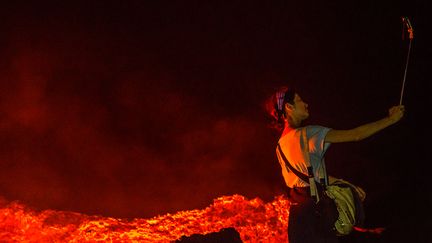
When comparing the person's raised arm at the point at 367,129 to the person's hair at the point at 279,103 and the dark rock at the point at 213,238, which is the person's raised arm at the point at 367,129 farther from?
the dark rock at the point at 213,238

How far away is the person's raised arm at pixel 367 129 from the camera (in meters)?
2.70

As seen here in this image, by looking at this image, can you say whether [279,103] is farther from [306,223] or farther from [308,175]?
[306,223]

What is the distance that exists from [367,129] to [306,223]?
0.75m

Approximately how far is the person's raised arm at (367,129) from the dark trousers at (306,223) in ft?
1.39

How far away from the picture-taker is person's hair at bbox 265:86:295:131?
3.21 m

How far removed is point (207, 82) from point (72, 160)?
103 inches

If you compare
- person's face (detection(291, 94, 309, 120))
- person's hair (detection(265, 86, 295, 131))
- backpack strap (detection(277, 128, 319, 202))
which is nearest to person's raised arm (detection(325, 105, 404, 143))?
Result: backpack strap (detection(277, 128, 319, 202))

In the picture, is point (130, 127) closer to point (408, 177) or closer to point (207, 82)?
point (207, 82)

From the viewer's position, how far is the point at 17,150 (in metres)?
6.72

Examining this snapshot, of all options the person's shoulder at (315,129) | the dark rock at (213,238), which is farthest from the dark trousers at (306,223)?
the dark rock at (213,238)

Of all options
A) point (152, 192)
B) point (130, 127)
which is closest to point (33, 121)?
point (130, 127)

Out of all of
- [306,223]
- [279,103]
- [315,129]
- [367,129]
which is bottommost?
[306,223]

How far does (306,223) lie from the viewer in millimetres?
2822

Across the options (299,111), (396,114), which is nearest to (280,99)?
(299,111)
